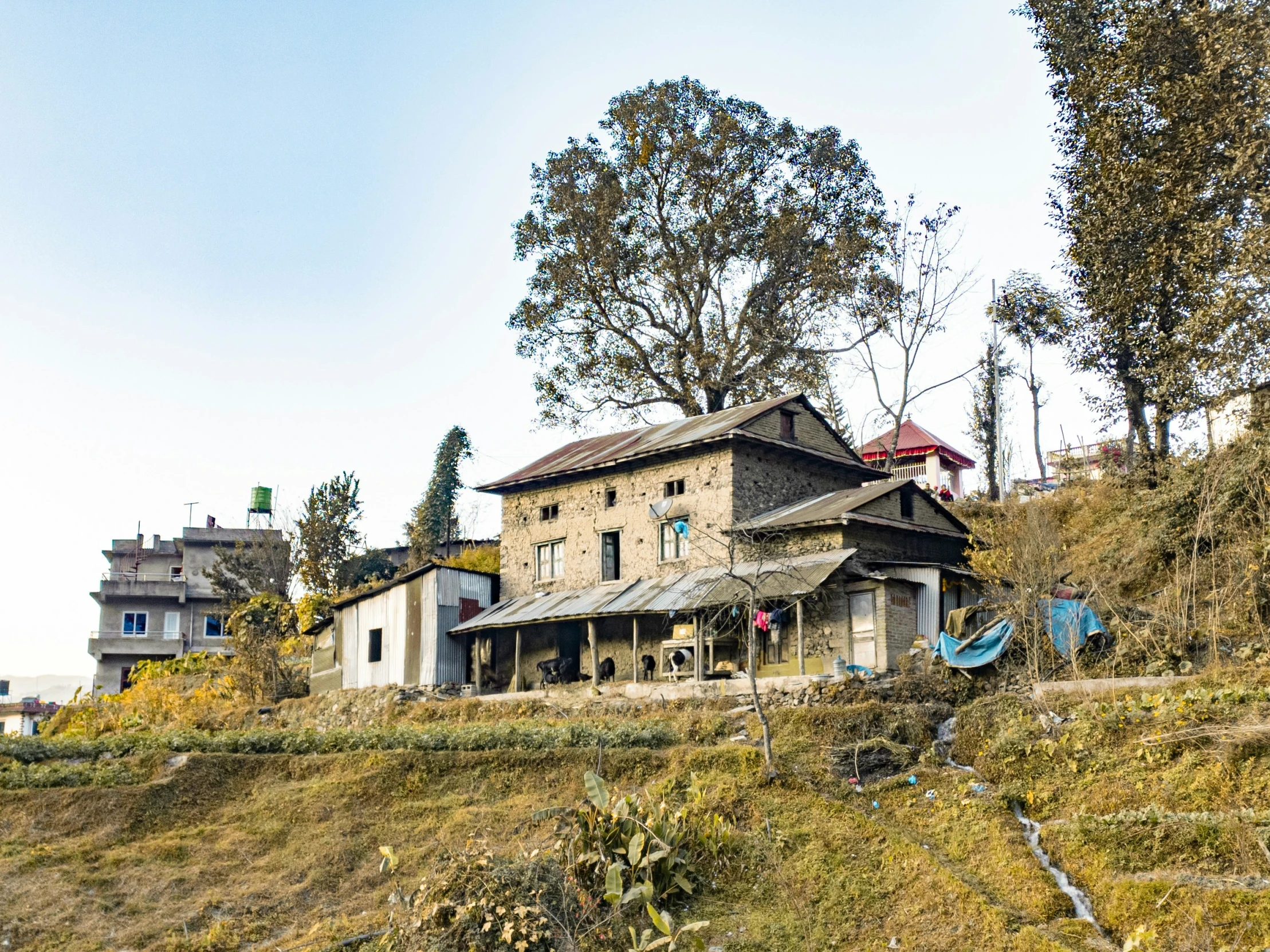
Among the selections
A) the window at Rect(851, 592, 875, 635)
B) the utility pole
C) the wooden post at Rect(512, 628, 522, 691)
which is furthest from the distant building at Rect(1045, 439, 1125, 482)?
the wooden post at Rect(512, 628, 522, 691)

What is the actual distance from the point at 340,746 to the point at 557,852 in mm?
7729

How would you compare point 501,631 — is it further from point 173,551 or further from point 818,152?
point 173,551

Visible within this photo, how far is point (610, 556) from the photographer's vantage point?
30.5 metres

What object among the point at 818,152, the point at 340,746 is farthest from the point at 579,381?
the point at 340,746

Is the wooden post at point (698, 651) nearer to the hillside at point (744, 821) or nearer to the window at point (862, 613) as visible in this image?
the hillside at point (744, 821)

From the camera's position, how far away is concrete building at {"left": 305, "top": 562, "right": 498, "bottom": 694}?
99.4 feet

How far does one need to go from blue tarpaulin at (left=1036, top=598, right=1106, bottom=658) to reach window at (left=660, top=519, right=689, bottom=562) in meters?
10.1

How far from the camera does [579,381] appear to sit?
129 feet

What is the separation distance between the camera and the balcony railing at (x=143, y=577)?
172ft

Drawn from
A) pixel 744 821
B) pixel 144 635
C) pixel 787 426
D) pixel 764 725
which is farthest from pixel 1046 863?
pixel 144 635

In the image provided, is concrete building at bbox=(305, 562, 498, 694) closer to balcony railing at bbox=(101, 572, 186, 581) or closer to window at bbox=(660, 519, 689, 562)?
window at bbox=(660, 519, 689, 562)

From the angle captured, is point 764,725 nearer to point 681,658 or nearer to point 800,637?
point 800,637

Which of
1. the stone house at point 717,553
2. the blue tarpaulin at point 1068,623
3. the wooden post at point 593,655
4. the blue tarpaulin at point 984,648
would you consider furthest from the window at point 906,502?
the wooden post at point 593,655

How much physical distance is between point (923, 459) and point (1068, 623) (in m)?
27.1
